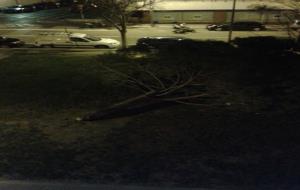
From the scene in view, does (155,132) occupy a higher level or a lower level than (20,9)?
higher

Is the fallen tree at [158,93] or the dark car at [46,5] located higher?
the fallen tree at [158,93]

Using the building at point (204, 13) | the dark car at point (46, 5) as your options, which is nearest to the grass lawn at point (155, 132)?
the building at point (204, 13)

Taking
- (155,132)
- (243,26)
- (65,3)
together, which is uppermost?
(155,132)

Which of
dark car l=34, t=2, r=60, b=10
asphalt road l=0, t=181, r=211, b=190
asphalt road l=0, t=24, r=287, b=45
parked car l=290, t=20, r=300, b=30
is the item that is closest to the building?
asphalt road l=0, t=24, r=287, b=45

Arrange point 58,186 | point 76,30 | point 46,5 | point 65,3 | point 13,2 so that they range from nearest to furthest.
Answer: point 58,186, point 76,30, point 46,5, point 13,2, point 65,3

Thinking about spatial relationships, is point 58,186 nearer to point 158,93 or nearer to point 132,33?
point 158,93

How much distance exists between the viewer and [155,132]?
14.5 meters

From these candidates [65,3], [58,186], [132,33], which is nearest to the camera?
[58,186]

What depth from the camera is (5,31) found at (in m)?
52.0

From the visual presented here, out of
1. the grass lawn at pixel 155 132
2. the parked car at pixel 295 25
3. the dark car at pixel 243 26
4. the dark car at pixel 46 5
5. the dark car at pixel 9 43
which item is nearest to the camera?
the grass lawn at pixel 155 132

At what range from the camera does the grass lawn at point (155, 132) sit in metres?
11.4

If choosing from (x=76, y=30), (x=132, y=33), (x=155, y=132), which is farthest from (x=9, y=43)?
(x=155, y=132)

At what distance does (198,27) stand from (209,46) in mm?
26629

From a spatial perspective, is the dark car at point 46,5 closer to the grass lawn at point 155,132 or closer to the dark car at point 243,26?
the dark car at point 243,26
